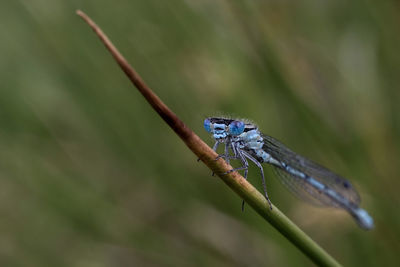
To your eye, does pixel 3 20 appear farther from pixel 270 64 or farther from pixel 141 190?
pixel 270 64

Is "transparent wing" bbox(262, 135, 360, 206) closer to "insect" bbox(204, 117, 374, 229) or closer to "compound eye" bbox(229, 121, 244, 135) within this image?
"insect" bbox(204, 117, 374, 229)

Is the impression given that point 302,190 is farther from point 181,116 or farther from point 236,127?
point 181,116

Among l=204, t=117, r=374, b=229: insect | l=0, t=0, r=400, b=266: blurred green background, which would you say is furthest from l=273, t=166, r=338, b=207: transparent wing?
l=0, t=0, r=400, b=266: blurred green background

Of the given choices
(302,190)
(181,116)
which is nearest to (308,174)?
(302,190)

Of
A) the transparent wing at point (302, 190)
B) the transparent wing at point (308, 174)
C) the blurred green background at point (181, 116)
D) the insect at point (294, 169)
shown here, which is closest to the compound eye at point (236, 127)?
the insect at point (294, 169)

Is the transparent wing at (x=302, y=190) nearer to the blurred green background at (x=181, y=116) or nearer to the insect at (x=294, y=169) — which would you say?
the insect at (x=294, y=169)

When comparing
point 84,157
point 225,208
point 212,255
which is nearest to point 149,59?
point 84,157
